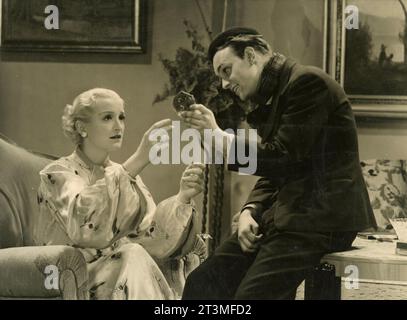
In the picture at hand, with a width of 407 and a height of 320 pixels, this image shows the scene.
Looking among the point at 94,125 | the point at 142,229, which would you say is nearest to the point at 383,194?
the point at 142,229

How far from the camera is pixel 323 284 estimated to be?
172cm

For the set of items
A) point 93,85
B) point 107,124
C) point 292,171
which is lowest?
point 292,171

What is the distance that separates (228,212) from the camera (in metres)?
1.76

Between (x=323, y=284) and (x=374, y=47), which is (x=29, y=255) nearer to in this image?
(x=323, y=284)

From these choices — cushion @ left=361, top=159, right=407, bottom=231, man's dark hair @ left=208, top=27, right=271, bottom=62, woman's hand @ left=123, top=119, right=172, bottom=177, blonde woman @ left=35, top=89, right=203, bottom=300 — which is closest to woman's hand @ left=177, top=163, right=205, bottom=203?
blonde woman @ left=35, top=89, right=203, bottom=300

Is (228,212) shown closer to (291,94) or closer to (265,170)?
(265,170)

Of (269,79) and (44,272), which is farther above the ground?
(269,79)

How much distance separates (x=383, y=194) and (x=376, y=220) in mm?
81

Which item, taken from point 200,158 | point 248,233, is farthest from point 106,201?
point 248,233

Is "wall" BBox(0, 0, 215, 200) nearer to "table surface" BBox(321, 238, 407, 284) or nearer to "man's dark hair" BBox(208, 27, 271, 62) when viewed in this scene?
"man's dark hair" BBox(208, 27, 271, 62)

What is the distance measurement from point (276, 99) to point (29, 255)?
87 cm

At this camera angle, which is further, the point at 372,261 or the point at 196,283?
the point at 196,283

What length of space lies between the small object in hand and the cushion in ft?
1.81

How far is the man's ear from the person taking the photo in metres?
1.72
